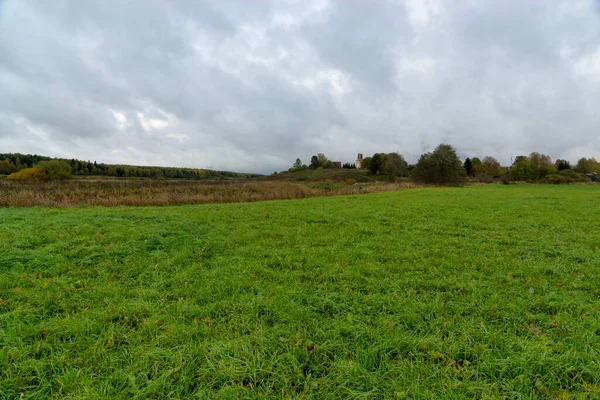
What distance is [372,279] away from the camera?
179 inches

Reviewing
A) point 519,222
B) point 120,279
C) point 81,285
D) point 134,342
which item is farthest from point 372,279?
point 519,222

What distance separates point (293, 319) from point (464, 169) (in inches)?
2359

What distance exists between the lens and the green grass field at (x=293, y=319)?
2400mm

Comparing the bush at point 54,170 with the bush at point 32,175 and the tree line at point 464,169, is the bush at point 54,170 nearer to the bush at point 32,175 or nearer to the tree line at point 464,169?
the bush at point 32,175

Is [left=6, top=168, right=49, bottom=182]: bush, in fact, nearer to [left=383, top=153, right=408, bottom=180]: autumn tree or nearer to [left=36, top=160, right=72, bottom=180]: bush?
[left=36, top=160, right=72, bottom=180]: bush

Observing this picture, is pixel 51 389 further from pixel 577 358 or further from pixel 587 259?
pixel 587 259

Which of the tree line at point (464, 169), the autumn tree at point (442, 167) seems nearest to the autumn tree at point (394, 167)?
the tree line at point (464, 169)

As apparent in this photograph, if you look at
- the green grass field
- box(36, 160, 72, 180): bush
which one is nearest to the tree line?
the green grass field

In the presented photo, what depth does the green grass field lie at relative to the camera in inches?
94.5

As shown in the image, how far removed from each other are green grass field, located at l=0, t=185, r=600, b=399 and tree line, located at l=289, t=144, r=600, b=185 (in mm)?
45830

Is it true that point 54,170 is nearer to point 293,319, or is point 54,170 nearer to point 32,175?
point 32,175

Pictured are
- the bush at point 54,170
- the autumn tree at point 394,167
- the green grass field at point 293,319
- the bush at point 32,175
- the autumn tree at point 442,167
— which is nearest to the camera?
the green grass field at point 293,319

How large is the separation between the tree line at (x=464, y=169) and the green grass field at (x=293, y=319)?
45830 millimetres

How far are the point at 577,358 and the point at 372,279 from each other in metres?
2.56
